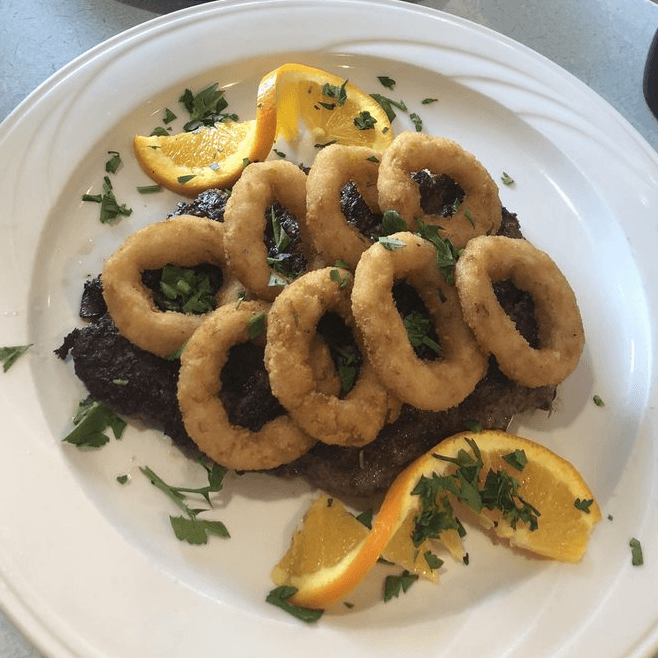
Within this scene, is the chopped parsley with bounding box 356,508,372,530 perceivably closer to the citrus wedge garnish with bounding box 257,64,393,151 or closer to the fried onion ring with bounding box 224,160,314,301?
the fried onion ring with bounding box 224,160,314,301

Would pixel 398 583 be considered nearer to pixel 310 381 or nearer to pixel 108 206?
pixel 310 381

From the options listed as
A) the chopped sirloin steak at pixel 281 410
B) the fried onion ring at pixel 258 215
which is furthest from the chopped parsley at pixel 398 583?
the fried onion ring at pixel 258 215

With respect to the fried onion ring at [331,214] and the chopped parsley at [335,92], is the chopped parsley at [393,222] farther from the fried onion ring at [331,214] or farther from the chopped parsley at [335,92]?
the chopped parsley at [335,92]

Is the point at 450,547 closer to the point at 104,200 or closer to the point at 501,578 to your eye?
the point at 501,578

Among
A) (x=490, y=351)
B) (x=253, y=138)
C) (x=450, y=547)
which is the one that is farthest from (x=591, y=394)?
(x=253, y=138)

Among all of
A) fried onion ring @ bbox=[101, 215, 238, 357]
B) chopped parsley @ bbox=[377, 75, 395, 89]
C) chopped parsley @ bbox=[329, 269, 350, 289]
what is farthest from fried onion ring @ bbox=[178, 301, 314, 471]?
chopped parsley @ bbox=[377, 75, 395, 89]
